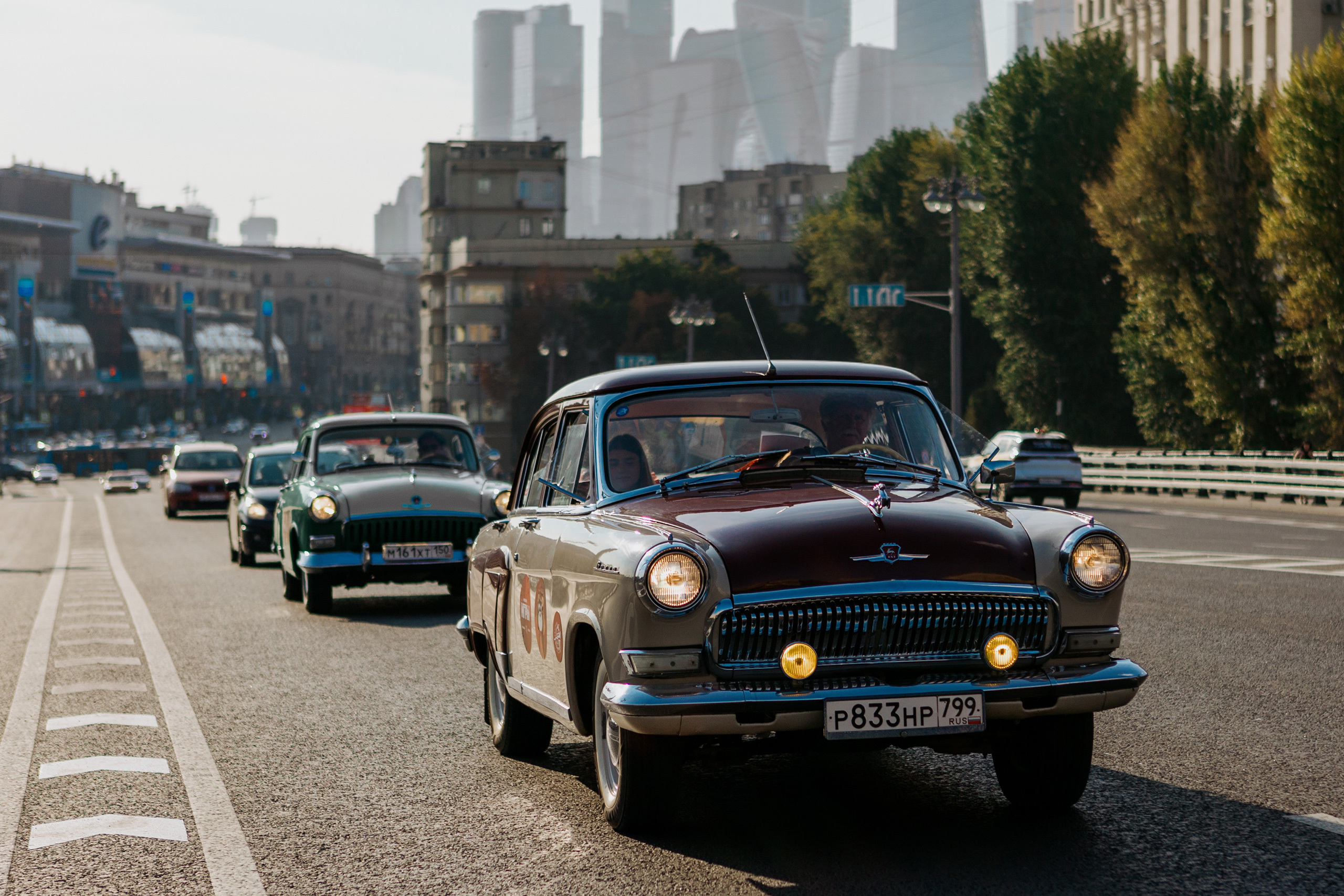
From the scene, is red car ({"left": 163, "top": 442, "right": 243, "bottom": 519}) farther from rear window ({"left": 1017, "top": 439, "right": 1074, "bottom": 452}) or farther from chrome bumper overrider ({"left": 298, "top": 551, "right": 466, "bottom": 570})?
chrome bumper overrider ({"left": 298, "top": 551, "right": 466, "bottom": 570})

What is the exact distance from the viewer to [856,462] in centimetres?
633

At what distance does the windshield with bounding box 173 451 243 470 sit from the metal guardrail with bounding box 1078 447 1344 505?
21983 mm

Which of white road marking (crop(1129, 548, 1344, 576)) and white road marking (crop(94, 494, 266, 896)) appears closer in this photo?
white road marking (crop(94, 494, 266, 896))

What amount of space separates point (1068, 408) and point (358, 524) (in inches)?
1763

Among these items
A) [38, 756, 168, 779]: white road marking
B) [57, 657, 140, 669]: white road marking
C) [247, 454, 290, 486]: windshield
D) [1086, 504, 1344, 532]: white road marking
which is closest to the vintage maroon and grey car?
[38, 756, 168, 779]: white road marking

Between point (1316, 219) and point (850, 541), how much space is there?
113ft

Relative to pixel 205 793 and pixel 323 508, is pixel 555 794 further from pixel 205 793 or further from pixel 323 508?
pixel 323 508

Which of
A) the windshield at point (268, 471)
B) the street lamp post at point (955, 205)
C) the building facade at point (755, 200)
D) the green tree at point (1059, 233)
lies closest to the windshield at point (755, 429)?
the windshield at point (268, 471)

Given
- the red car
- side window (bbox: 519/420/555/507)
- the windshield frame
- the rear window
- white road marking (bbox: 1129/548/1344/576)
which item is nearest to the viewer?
the windshield frame

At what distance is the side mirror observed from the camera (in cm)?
687

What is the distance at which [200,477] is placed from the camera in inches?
1528

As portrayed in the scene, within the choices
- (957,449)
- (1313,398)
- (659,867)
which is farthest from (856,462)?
(1313,398)

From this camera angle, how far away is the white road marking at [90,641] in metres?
12.4

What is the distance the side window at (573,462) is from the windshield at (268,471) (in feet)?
54.4
